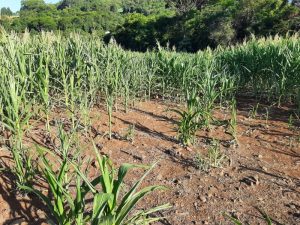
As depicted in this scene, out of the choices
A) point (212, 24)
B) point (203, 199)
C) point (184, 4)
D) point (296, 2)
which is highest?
point (184, 4)

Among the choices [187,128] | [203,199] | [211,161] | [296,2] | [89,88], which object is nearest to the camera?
[203,199]

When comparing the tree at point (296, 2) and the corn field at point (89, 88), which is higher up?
the tree at point (296, 2)

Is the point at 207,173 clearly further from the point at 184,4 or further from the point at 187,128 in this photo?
the point at 184,4

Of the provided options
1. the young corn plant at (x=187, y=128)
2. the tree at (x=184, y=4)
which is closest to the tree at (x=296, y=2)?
the tree at (x=184, y=4)

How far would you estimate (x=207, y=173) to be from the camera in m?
2.99

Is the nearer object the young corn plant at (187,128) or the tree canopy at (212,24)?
the young corn plant at (187,128)

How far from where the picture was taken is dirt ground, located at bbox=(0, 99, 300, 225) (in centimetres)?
242

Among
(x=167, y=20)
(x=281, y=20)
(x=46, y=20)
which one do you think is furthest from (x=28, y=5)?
(x=281, y=20)

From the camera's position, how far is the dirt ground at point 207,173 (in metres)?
2.42

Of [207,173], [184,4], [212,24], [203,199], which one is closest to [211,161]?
[207,173]

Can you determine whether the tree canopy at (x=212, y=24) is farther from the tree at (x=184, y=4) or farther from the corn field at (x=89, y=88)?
the corn field at (x=89, y=88)

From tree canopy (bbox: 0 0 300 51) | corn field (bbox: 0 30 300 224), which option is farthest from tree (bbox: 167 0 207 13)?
corn field (bbox: 0 30 300 224)

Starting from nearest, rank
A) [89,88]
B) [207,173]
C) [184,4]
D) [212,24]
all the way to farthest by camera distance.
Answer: [207,173]
[89,88]
[212,24]
[184,4]

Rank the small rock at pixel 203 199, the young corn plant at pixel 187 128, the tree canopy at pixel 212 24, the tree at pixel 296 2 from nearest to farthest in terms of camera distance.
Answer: the small rock at pixel 203 199 < the young corn plant at pixel 187 128 < the tree canopy at pixel 212 24 < the tree at pixel 296 2
